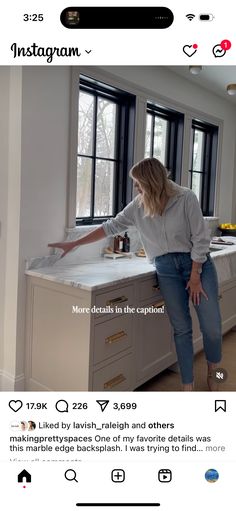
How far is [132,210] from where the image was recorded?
141cm

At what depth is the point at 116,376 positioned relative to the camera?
4.62 ft

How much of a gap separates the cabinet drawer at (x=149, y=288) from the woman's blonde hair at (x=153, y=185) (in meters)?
0.24

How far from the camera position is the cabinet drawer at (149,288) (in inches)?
50.0

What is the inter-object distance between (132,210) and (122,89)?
713 millimetres

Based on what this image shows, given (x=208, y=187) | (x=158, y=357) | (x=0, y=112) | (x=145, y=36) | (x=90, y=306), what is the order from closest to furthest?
(x=145, y=36)
(x=90, y=306)
(x=0, y=112)
(x=158, y=357)
(x=208, y=187)

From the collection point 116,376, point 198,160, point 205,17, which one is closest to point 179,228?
point 116,376

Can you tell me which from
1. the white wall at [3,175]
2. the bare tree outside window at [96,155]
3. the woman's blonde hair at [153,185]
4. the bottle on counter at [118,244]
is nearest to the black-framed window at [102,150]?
the bare tree outside window at [96,155]

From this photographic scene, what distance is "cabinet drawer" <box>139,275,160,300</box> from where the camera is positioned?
50.0 inches
